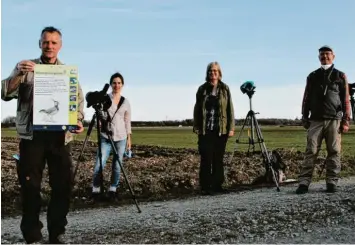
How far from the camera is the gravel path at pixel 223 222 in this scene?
6320mm

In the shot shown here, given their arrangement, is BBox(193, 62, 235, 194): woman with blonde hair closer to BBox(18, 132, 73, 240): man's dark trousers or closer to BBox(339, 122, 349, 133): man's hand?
BBox(339, 122, 349, 133): man's hand

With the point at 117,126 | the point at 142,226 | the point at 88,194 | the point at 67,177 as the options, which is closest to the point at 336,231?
the point at 142,226

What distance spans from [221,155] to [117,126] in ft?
6.94

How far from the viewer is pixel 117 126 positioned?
909cm

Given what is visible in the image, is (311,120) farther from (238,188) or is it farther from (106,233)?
(106,233)

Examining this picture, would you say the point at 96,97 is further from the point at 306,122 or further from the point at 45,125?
the point at 306,122

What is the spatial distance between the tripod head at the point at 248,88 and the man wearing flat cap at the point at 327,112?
110 cm

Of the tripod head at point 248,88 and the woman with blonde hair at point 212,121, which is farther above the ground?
the tripod head at point 248,88

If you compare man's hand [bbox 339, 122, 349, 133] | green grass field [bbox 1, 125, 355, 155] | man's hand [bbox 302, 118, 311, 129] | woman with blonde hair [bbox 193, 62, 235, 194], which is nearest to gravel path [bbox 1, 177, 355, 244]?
woman with blonde hair [bbox 193, 62, 235, 194]

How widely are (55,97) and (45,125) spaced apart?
0.32 m

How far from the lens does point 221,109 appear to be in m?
9.73

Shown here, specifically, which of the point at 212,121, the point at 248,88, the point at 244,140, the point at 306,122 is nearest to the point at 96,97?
the point at 212,121

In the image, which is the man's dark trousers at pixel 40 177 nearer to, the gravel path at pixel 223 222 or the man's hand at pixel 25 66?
the gravel path at pixel 223 222

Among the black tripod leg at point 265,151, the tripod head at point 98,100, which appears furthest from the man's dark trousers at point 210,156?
the tripod head at point 98,100
